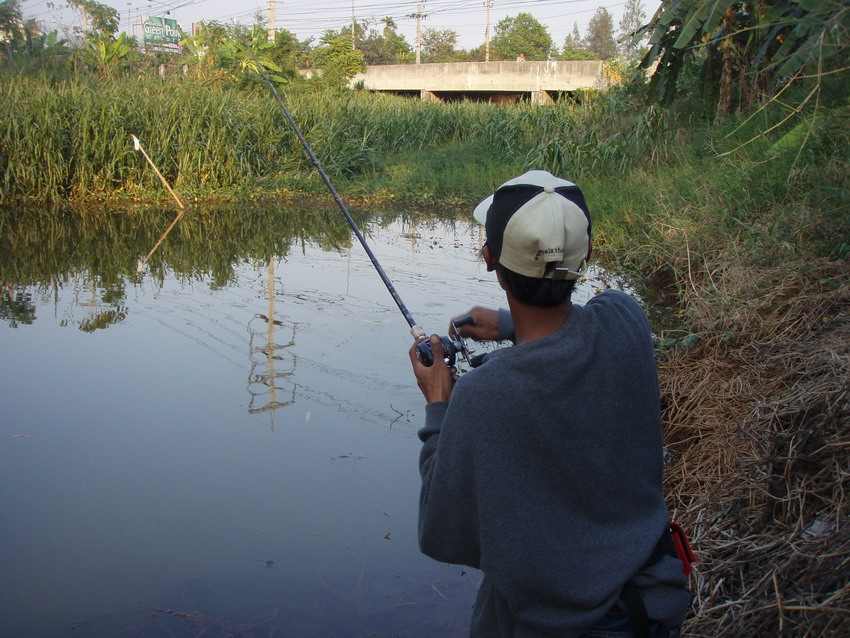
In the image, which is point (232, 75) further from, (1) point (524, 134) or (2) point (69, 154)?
(1) point (524, 134)

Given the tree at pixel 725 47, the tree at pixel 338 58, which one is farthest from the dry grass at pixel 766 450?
the tree at pixel 338 58

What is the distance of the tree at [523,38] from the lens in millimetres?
55375

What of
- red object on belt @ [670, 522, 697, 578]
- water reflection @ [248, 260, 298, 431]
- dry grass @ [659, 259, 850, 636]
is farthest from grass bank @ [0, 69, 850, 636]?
water reflection @ [248, 260, 298, 431]

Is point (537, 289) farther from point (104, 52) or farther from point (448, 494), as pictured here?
point (104, 52)

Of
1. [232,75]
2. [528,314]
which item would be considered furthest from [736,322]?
[232,75]

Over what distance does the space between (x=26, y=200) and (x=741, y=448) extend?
1177 cm

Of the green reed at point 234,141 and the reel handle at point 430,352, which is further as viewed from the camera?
the green reed at point 234,141

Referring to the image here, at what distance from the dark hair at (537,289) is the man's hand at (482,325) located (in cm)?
40

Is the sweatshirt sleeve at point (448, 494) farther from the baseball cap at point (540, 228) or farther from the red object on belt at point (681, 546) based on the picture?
the red object on belt at point (681, 546)

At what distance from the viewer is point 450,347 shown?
179 centimetres

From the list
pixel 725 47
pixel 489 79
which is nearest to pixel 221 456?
pixel 725 47

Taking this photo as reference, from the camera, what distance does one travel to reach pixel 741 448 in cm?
→ 323

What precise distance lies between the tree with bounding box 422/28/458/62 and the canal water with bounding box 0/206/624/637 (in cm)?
5389

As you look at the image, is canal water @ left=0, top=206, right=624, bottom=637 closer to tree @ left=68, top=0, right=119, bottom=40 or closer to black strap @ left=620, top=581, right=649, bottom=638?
black strap @ left=620, top=581, right=649, bottom=638
